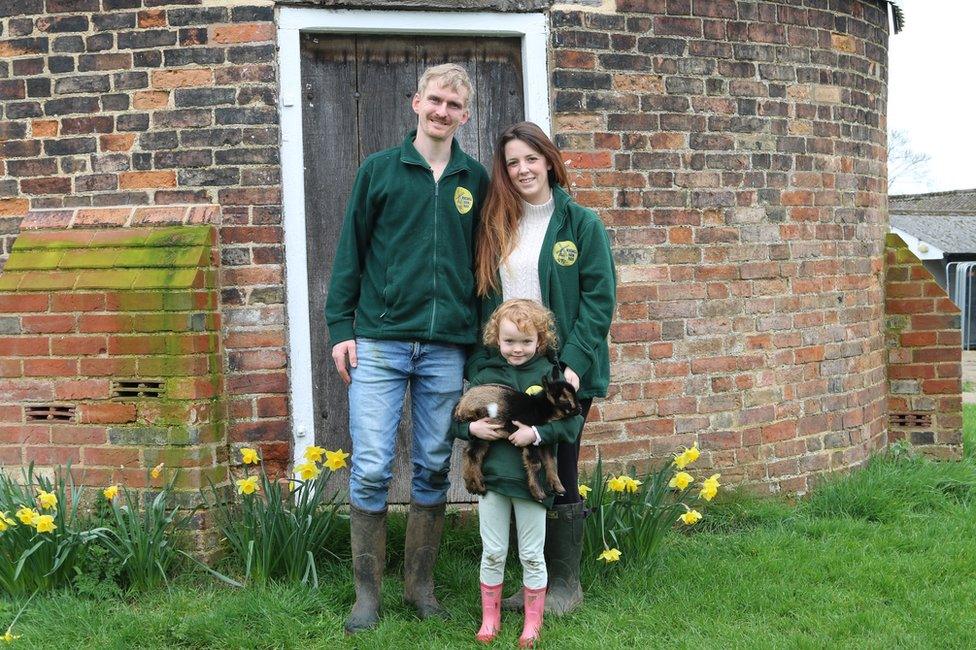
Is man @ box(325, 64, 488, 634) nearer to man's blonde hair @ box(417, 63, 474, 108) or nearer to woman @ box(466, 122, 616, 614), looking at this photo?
man's blonde hair @ box(417, 63, 474, 108)

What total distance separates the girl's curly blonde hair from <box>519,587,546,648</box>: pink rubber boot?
942 millimetres

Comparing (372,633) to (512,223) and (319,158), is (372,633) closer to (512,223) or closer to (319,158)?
(512,223)

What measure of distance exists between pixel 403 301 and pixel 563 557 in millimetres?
1266

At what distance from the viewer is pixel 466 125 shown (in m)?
4.92

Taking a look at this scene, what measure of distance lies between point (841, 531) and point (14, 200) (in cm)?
455

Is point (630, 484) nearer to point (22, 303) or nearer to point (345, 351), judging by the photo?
point (345, 351)

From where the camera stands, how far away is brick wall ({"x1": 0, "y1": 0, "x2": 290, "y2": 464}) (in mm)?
4547

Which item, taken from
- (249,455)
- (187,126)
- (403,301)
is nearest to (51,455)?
(249,455)

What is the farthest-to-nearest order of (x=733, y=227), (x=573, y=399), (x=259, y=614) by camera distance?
1. (x=733, y=227)
2. (x=259, y=614)
3. (x=573, y=399)

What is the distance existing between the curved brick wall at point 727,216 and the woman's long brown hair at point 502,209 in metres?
1.17

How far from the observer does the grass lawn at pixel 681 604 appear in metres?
3.65

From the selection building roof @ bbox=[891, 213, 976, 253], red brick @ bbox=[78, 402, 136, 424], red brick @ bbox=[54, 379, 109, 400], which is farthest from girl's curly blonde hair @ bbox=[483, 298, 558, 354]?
building roof @ bbox=[891, 213, 976, 253]

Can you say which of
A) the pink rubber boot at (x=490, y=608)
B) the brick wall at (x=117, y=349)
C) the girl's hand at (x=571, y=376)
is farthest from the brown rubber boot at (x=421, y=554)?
the brick wall at (x=117, y=349)

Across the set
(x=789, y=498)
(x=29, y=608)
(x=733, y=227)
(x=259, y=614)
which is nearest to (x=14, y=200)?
(x=29, y=608)
